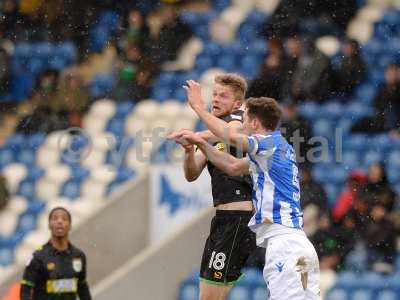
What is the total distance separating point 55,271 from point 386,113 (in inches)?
183

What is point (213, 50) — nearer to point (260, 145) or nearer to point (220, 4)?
point (220, 4)

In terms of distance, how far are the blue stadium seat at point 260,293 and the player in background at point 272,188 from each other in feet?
12.5

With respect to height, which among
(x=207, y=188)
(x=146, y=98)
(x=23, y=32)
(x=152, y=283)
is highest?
(x=23, y=32)

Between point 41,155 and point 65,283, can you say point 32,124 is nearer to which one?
point 41,155

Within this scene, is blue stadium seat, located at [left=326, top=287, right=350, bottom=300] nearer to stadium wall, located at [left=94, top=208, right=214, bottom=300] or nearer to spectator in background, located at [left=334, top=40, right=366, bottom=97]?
stadium wall, located at [left=94, top=208, right=214, bottom=300]

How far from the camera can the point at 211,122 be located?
7.46 metres

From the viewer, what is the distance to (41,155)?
1477 centimetres

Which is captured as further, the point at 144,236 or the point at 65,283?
the point at 144,236

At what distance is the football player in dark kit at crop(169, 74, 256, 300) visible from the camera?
815 centimetres

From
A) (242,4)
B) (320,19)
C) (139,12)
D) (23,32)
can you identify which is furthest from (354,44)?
(23,32)

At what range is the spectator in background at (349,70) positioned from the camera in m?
12.9

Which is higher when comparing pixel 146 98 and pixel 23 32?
pixel 23 32

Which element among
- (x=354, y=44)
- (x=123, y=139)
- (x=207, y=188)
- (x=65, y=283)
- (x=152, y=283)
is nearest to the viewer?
(x=65, y=283)

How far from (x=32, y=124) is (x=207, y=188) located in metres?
3.42
